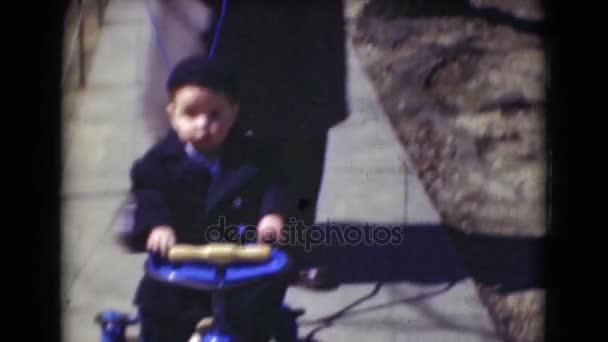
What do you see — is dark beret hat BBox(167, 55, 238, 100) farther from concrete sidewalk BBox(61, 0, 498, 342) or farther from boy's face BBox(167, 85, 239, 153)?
concrete sidewalk BBox(61, 0, 498, 342)

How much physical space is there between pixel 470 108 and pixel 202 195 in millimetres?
1112

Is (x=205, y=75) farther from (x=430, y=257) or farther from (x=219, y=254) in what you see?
(x=430, y=257)

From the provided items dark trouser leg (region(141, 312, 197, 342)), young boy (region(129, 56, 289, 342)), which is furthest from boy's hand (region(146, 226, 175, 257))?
dark trouser leg (region(141, 312, 197, 342))

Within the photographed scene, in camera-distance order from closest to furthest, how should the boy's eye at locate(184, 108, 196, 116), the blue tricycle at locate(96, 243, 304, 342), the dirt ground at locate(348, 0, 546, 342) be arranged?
the blue tricycle at locate(96, 243, 304, 342) → the boy's eye at locate(184, 108, 196, 116) → the dirt ground at locate(348, 0, 546, 342)

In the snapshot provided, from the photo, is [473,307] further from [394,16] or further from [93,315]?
[93,315]

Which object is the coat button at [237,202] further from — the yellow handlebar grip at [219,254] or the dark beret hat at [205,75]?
the dark beret hat at [205,75]

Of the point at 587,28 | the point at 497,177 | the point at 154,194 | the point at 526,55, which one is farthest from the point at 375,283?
the point at 587,28

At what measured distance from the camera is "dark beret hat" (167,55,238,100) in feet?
7.93

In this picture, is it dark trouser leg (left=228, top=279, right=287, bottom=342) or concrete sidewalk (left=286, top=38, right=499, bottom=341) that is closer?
dark trouser leg (left=228, top=279, right=287, bottom=342)

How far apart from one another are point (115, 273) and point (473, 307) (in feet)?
4.61

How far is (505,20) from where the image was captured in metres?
2.57

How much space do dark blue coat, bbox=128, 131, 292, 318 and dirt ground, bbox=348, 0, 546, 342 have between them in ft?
1.88

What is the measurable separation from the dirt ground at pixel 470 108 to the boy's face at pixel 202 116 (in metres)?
0.59

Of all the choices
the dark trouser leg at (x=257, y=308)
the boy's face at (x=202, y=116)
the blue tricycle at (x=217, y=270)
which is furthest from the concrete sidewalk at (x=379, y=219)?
the boy's face at (x=202, y=116)
